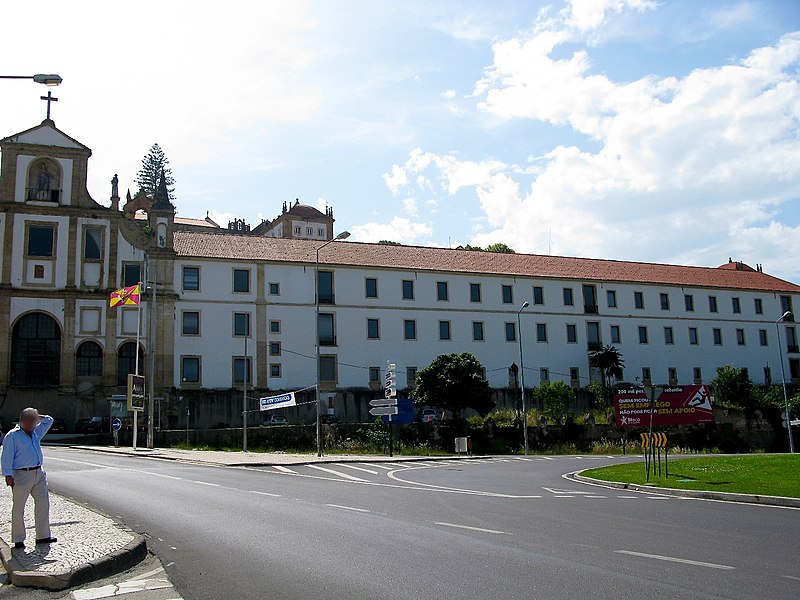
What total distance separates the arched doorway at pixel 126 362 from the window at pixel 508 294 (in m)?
31.2

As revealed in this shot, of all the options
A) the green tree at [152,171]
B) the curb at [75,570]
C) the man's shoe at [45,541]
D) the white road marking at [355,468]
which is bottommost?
the white road marking at [355,468]

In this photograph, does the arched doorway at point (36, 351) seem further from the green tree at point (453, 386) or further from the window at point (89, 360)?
the green tree at point (453, 386)

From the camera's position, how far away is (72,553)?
9.60m

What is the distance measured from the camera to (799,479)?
20.8 metres

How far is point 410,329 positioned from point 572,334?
51.8ft

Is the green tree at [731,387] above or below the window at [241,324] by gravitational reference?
below

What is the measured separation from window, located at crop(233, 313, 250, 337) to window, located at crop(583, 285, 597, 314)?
31.2 m

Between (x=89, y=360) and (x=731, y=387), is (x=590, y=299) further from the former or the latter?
(x=89, y=360)

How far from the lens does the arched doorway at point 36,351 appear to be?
56969 millimetres

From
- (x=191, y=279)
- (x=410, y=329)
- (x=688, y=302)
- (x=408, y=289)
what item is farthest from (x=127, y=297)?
(x=688, y=302)

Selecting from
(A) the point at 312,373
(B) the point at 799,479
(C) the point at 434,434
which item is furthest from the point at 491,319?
(B) the point at 799,479

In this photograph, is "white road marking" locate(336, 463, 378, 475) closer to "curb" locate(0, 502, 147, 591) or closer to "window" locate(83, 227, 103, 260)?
"curb" locate(0, 502, 147, 591)

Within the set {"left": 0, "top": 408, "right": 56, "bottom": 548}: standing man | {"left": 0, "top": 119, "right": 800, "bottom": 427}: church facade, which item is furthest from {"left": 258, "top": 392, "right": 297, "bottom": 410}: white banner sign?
{"left": 0, "top": 408, "right": 56, "bottom": 548}: standing man

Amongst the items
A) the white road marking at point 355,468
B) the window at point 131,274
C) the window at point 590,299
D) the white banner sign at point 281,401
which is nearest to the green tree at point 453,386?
the white banner sign at point 281,401
